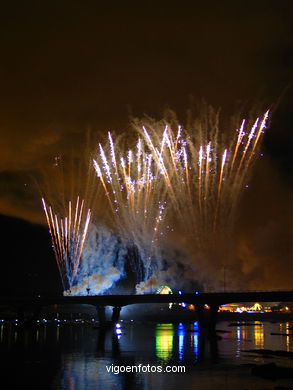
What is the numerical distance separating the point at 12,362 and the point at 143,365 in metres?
17.3

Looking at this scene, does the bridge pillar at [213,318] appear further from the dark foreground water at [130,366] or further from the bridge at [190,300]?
the dark foreground water at [130,366]

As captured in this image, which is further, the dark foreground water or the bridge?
the bridge

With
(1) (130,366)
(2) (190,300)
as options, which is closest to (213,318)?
(2) (190,300)

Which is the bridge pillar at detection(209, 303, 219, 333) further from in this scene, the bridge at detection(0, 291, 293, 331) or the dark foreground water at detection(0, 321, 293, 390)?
the dark foreground water at detection(0, 321, 293, 390)

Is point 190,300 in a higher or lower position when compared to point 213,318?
higher

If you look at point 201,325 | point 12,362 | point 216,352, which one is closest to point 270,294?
point 201,325

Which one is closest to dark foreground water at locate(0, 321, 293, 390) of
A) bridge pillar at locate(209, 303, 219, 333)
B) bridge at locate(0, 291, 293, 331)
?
bridge at locate(0, 291, 293, 331)

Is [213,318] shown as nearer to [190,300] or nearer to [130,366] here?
[190,300]

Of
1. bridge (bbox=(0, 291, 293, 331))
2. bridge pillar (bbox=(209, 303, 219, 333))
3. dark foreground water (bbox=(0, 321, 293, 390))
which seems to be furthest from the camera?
bridge pillar (bbox=(209, 303, 219, 333))

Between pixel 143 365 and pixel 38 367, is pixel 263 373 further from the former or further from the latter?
pixel 38 367

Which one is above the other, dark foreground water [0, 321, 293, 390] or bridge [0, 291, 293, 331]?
bridge [0, 291, 293, 331]

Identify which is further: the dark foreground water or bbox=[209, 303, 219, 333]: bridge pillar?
bbox=[209, 303, 219, 333]: bridge pillar

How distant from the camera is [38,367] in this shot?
6278 centimetres

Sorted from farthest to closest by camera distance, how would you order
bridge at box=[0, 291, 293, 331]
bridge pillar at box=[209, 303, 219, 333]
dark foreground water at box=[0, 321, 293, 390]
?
bridge pillar at box=[209, 303, 219, 333]
bridge at box=[0, 291, 293, 331]
dark foreground water at box=[0, 321, 293, 390]
